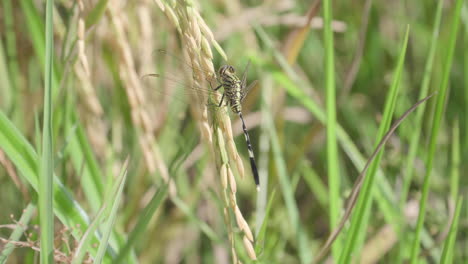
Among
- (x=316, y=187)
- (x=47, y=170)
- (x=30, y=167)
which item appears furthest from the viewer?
(x=316, y=187)

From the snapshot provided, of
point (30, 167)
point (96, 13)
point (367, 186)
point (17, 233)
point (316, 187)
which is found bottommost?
point (316, 187)

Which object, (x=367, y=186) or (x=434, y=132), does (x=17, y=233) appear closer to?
(x=367, y=186)

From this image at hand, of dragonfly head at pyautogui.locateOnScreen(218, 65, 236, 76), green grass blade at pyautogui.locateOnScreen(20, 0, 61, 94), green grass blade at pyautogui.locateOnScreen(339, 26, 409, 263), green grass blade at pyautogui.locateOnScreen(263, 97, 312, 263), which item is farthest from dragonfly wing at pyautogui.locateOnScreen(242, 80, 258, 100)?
green grass blade at pyautogui.locateOnScreen(20, 0, 61, 94)

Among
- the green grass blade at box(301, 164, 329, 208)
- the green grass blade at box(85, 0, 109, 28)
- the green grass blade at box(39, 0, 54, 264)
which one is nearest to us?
the green grass blade at box(39, 0, 54, 264)

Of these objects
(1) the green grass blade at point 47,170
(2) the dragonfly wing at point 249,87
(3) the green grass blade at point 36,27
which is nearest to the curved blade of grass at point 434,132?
(2) the dragonfly wing at point 249,87

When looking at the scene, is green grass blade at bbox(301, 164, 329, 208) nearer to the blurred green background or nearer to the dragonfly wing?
the blurred green background

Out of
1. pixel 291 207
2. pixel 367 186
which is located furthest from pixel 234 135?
pixel 367 186

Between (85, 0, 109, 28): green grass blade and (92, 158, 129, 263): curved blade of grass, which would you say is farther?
(85, 0, 109, 28): green grass blade

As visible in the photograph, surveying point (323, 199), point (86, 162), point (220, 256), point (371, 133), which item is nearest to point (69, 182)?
point (86, 162)

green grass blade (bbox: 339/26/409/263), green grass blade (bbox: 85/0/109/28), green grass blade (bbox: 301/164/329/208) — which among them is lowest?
green grass blade (bbox: 301/164/329/208)

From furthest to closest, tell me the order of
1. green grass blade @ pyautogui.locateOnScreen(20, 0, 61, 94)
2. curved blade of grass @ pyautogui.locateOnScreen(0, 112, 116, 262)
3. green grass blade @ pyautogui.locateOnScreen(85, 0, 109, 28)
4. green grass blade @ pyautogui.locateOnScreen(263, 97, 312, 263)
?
green grass blade @ pyautogui.locateOnScreen(263, 97, 312, 263) < green grass blade @ pyautogui.locateOnScreen(20, 0, 61, 94) < green grass blade @ pyautogui.locateOnScreen(85, 0, 109, 28) < curved blade of grass @ pyautogui.locateOnScreen(0, 112, 116, 262)
